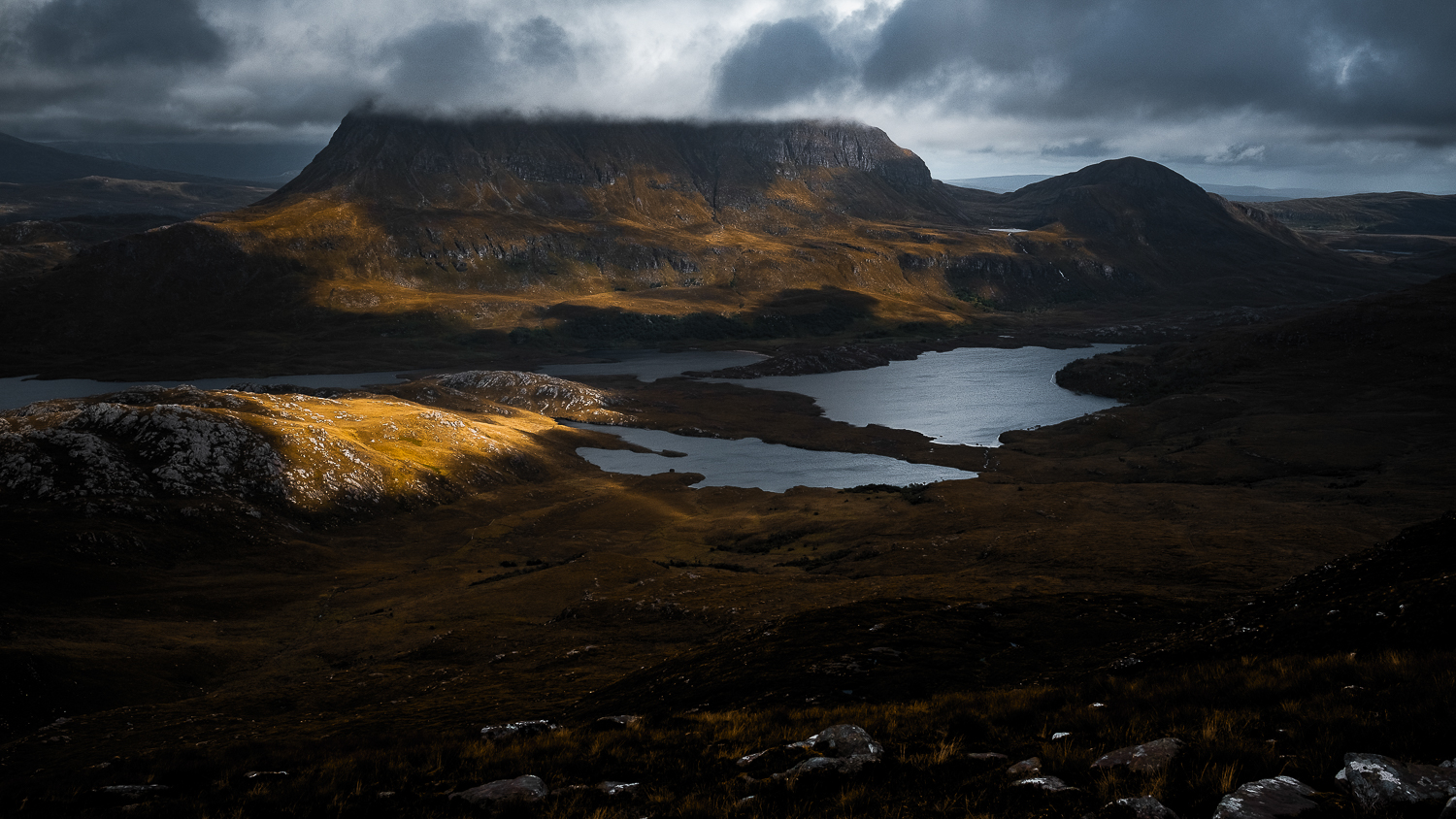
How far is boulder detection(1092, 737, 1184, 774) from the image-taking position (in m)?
13.0

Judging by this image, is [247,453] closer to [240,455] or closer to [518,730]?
[240,455]

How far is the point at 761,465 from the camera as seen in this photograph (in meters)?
167

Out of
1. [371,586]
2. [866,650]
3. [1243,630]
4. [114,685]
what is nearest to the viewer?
[1243,630]

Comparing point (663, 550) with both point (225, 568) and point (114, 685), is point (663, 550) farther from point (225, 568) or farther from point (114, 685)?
point (114, 685)

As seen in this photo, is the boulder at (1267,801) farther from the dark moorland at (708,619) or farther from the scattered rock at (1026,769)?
the scattered rock at (1026,769)

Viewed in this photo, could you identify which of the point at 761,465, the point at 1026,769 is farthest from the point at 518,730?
the point at 761,465

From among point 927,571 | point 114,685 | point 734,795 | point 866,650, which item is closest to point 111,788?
point 734,795

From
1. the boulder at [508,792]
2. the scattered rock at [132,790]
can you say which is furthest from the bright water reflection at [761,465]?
the boulder at [508,792]

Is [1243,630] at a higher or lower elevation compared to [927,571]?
higher

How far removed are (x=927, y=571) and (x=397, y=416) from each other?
111700 millimetres

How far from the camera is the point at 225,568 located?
92.2m

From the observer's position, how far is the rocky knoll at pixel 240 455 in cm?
10056

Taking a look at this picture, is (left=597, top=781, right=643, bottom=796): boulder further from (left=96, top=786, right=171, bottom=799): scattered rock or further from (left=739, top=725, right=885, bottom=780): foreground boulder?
(left=96, top=786, right=171, bottom=799): scattered rock

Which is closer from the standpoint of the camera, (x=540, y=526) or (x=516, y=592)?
(x=516, y=592)
